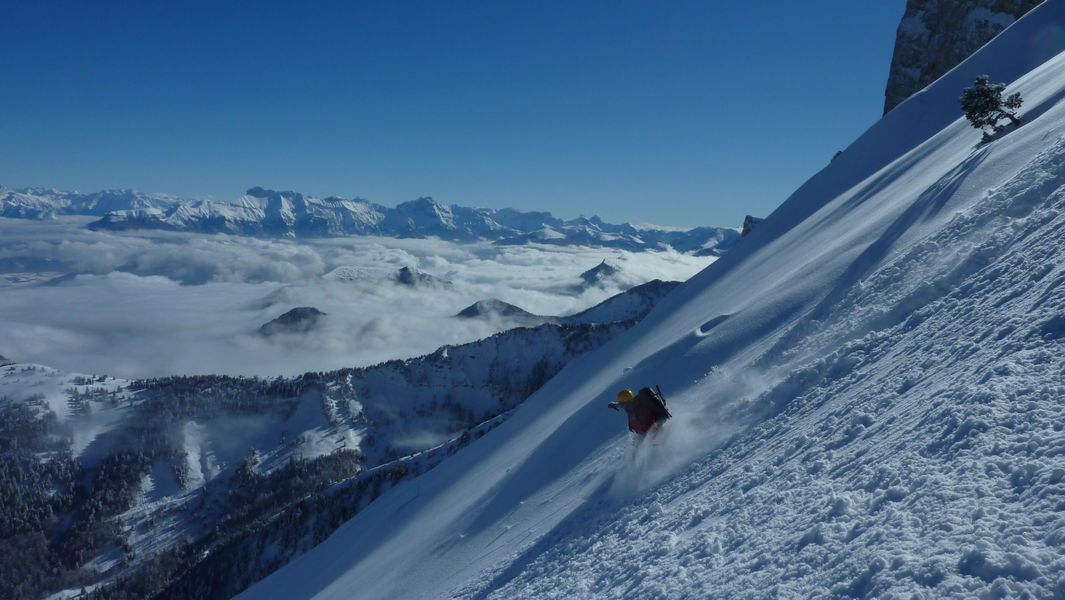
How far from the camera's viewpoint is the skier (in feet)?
54.2

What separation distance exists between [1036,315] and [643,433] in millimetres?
9848

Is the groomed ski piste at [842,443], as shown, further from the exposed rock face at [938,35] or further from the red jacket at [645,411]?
the exposed rock face at [938,35]

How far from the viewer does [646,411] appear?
1681 cm

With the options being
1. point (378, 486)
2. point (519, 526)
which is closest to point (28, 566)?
point (378, 486)

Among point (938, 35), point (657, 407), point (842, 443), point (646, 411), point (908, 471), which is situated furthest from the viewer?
point (938, 35)

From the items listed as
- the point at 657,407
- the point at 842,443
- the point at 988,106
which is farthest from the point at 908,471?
the point at 988,106

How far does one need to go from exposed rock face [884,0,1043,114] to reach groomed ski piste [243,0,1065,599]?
2673 inches

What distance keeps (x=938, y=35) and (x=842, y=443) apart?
108 m

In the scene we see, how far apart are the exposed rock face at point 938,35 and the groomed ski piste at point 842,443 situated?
A: 223 ft

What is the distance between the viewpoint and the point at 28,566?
180 meters

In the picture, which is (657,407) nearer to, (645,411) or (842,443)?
(645,411)

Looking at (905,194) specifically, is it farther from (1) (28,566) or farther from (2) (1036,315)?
(1) (28,566)

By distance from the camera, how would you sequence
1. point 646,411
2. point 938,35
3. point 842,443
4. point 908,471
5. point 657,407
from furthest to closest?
1. point 938,35
2. point 646,411
3. point 657,407
4. point 842,443
5. point 908,471

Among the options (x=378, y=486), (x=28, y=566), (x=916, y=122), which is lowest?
(x=378, y=486)
